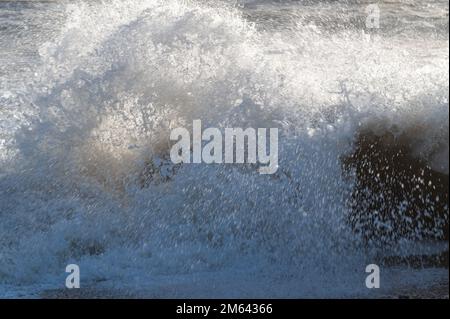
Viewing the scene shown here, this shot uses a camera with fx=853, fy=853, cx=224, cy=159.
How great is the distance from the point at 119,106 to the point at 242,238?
1.52 meters

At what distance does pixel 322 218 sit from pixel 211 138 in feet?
3.47

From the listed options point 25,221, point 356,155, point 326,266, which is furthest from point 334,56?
point 25,221

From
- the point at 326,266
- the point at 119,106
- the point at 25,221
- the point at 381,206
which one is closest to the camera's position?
the point at 326,266

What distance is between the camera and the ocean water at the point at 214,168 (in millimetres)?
5035

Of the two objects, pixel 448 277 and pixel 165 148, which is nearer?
pixel 448 277

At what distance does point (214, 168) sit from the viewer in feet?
18.6

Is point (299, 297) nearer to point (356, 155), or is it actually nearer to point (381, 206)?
point (381, 206)

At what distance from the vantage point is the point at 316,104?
234 inches

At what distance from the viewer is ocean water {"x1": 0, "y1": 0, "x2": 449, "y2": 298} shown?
5035 millimetres

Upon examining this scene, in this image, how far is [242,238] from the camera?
5270 mm

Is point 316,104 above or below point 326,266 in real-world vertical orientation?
above

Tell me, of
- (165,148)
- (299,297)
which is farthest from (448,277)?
(165,148)
